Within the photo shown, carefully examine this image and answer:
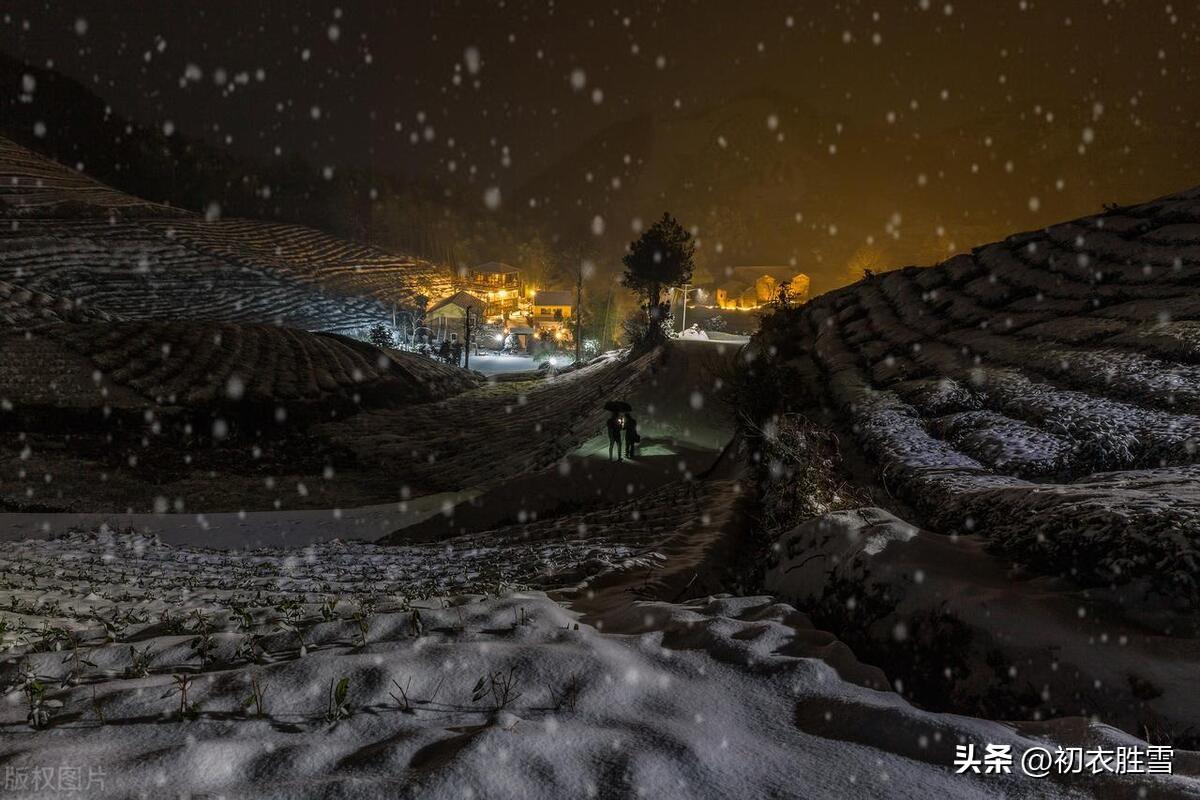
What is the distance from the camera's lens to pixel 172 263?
1929 inches

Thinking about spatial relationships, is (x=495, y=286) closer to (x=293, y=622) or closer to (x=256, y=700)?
(x=293, y=622)

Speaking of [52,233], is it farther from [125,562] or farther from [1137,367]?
[1137,367]

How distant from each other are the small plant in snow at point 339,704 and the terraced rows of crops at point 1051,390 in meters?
3.32

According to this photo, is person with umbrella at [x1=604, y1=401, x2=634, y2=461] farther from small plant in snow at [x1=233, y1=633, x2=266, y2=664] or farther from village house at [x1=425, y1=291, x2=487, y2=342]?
village house at [x1=425, y1=291, x2=487, y2=342]

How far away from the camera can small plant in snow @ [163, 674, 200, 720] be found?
2.10m

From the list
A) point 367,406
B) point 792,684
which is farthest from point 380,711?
point 367,406

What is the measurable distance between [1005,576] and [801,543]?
140 cm

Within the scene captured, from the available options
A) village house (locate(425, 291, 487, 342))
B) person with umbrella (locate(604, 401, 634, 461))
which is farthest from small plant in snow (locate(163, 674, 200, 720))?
village house (locate(425, 291, 487, 342))

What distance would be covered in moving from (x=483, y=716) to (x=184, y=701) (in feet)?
3.36

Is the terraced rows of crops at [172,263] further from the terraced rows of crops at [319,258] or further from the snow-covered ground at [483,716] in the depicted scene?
the snow-covered ground at [483,716]

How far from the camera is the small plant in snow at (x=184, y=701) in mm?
2098

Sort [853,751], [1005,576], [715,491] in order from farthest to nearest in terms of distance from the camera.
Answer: [715,491]
[1005,576]
[853,751]

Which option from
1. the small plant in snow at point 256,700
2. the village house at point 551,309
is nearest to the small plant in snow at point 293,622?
the small plant in snow at point 256,700

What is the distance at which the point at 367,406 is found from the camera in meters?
29.6
